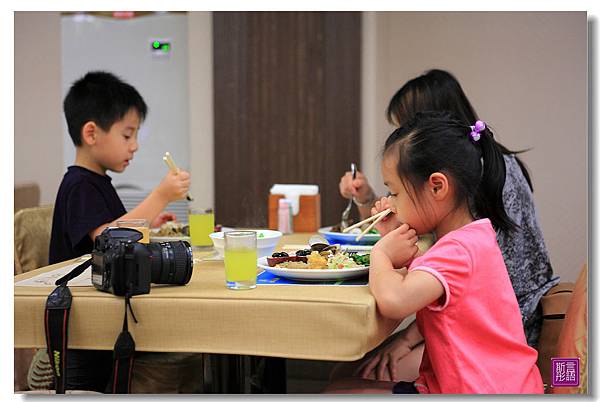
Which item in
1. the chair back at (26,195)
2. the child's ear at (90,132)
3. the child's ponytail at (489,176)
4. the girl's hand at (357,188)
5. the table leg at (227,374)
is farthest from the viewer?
the chair back at (26,195)

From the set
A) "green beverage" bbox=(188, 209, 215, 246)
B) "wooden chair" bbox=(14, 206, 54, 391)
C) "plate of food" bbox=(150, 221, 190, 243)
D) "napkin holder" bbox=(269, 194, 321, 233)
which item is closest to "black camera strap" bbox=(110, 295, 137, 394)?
"green beverage" bbox=(188, 209, 215, 246)

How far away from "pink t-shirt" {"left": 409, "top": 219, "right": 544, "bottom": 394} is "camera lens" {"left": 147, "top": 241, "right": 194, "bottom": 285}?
366 millimetres

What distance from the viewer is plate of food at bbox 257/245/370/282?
4.33 feet

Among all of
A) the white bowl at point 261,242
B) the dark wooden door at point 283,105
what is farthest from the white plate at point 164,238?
the dark wooden door at point 283,105

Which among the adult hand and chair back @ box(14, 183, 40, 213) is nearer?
the adult hand

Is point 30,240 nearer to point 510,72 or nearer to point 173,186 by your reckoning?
point 173,186

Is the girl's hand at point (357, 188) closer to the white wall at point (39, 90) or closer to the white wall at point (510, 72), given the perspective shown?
the white wall at point (510, 72)

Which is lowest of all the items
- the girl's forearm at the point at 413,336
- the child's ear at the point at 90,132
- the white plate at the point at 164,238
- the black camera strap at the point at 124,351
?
the girl's forearm at the point at 413,336

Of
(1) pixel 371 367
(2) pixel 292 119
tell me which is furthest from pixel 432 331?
(2) pixel 292 119

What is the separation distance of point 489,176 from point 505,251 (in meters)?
0.35

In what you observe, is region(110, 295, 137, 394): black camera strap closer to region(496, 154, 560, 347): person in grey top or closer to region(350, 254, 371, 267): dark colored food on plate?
region(350, 254, 371, 267): dark colored food on plate

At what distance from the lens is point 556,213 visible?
2969mm

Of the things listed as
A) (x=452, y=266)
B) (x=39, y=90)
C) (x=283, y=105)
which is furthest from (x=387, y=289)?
(x=39, y=90)

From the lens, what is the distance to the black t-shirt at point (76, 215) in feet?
6.22
